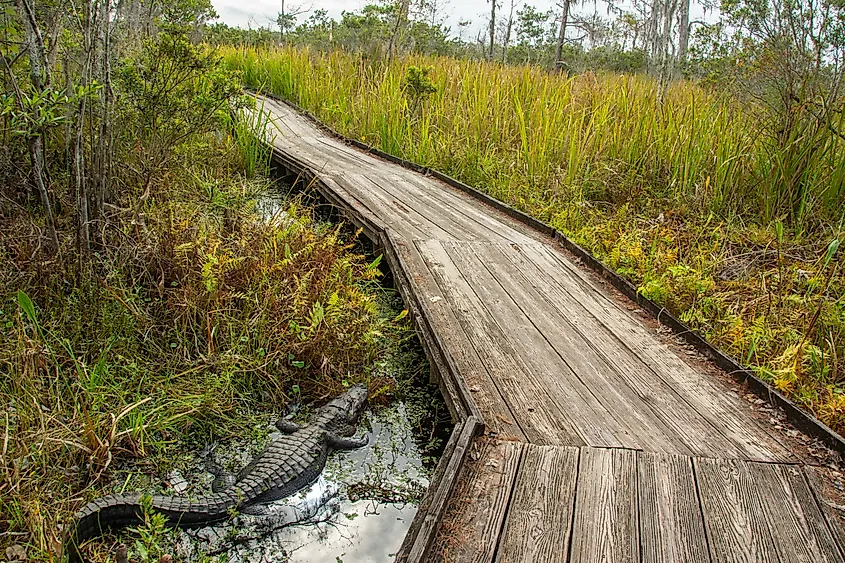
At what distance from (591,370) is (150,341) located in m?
2.25

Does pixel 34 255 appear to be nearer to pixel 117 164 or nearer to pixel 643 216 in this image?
pixel 117 164

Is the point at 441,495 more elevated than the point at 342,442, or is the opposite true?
the point at 441,495

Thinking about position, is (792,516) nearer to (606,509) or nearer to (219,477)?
(606,509)

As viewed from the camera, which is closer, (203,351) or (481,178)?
(203,351)

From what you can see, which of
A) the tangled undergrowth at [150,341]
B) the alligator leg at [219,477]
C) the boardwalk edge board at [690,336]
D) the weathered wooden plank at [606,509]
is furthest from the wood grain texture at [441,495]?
the boardwalk edge board at [690,336]

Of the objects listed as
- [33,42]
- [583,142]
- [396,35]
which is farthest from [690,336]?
[396,35]

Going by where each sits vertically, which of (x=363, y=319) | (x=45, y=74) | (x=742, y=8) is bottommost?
(x=363, y=319)

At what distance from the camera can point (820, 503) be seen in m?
2.14

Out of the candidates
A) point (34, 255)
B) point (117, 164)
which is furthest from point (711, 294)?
point (117, 164)

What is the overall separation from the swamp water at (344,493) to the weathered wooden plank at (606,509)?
76 cm

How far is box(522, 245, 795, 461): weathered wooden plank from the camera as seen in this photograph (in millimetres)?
2480

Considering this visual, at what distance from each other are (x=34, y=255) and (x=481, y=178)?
14.2ft

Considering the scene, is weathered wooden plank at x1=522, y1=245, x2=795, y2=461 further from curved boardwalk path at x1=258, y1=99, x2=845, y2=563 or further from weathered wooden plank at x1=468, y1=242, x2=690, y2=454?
weathered wooden plank at x1=468, y1=242, x2=690, y2=454

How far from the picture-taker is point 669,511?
2.06 m
